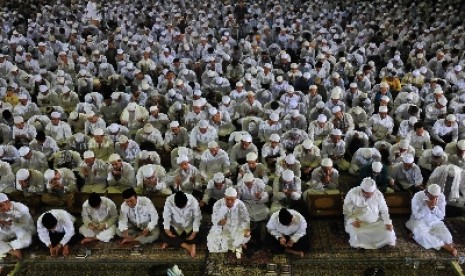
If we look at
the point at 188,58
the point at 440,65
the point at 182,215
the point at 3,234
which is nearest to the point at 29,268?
the point at 3,234

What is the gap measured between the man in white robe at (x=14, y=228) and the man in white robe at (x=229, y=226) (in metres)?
2.52

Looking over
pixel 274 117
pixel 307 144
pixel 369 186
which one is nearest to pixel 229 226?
pixel 369 186

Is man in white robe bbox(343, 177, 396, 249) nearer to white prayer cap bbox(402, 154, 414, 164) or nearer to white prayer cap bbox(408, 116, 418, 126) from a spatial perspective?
white prayer cap bbox(402, 154, 414, 164)

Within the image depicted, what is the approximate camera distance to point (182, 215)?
665 centimetres

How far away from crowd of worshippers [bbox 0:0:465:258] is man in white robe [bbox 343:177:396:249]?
0.06 ft

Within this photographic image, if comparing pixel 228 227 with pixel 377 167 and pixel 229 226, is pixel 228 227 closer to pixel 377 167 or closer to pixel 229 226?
pixel 229 226

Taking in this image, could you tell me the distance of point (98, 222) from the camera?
6801mm

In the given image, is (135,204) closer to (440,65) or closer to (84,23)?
(440,65)

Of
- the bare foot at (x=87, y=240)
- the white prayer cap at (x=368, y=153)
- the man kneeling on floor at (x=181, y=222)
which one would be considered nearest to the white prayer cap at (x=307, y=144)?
the white prayer cap at (x=368, y=153)

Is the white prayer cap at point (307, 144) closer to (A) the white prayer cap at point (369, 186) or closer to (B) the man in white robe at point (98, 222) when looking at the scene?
(A) the white prayer cap at point (369, 186)

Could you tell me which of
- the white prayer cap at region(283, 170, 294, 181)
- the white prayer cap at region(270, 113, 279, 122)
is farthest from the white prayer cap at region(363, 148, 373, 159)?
the white prayer cap at region(270, 113, 279, 122)

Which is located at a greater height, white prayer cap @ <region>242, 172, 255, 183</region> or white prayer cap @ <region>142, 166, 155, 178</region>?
white prayer cap @ <region>142, 166, 155, 178</region>

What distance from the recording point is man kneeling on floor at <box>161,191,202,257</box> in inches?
261

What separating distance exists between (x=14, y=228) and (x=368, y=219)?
189 inches
